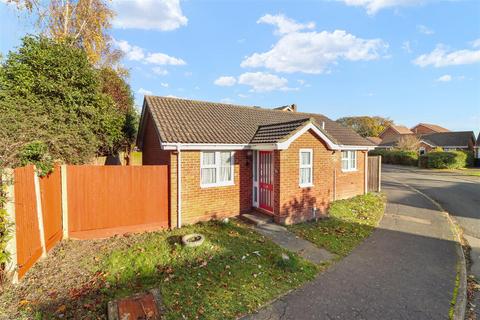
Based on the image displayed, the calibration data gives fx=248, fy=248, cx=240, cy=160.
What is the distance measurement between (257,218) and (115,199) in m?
4.81

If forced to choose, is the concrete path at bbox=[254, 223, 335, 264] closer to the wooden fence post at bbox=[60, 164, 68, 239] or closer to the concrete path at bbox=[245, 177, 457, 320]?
the concrete path at bbox=[245, 177, 457, 320]

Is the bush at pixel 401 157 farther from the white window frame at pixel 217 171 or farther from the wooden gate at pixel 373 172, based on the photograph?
the white window frame at pixel 217 171

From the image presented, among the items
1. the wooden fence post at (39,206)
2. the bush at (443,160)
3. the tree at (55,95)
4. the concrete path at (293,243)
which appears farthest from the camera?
the bush at (443,160)

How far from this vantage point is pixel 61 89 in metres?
10.0

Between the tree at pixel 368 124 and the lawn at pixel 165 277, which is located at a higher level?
the tree at pixel 368 124

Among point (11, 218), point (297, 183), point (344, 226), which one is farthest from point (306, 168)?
point (11, 218)

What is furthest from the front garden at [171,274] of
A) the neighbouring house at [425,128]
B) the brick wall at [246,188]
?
the neighbouring house at [425,128]

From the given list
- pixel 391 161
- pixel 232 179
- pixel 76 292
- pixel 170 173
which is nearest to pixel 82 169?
pixel 170 173

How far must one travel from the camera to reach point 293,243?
7.27 metres

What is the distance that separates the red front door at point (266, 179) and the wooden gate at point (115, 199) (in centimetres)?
358

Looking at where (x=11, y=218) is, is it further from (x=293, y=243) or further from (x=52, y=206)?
(x=293, y=243)

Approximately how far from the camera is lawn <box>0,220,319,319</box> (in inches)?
165

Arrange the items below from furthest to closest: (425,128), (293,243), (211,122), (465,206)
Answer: (425,128) → (465,206) → (211,122) → (293,243)

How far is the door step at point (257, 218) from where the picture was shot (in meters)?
8.83
